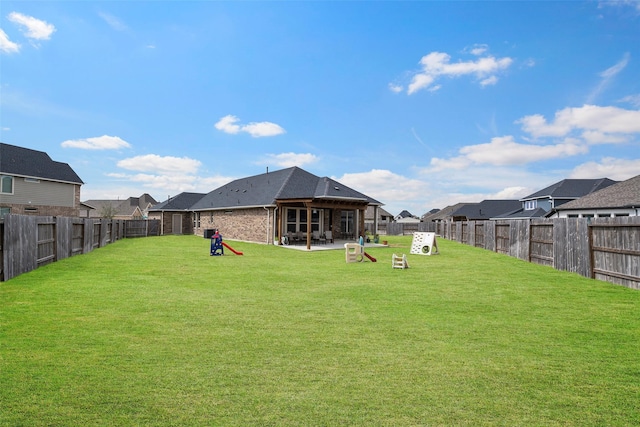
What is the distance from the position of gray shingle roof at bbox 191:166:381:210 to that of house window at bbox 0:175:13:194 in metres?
14.6

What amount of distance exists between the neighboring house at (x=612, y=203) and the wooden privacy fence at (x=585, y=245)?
11.7 m

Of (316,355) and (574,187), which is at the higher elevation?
(574,187)

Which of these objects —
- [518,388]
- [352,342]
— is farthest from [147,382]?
[518,388]

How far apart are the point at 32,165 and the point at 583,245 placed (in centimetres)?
3705

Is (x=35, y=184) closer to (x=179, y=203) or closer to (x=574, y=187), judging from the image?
(x=179, y=203)

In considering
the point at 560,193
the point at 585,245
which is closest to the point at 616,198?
the point at 560,193

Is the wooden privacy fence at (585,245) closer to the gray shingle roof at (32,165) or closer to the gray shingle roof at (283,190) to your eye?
the gray shingle roof at (283,190)

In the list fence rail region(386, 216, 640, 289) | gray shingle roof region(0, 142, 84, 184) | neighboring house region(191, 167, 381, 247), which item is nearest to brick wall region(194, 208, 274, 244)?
neighboring house region(191, 167, 381, 247)

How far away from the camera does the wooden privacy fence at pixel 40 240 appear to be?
32.4ft

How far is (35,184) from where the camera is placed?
29719mm

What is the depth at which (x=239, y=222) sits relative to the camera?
29.2 meters

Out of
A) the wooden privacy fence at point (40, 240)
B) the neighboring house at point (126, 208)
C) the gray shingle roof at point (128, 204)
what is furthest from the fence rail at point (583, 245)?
the gray shingle roof at point (128, 204)

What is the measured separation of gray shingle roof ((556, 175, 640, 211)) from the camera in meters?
24.1

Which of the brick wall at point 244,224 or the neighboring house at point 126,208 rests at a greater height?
the neighboring house at point 126,208
